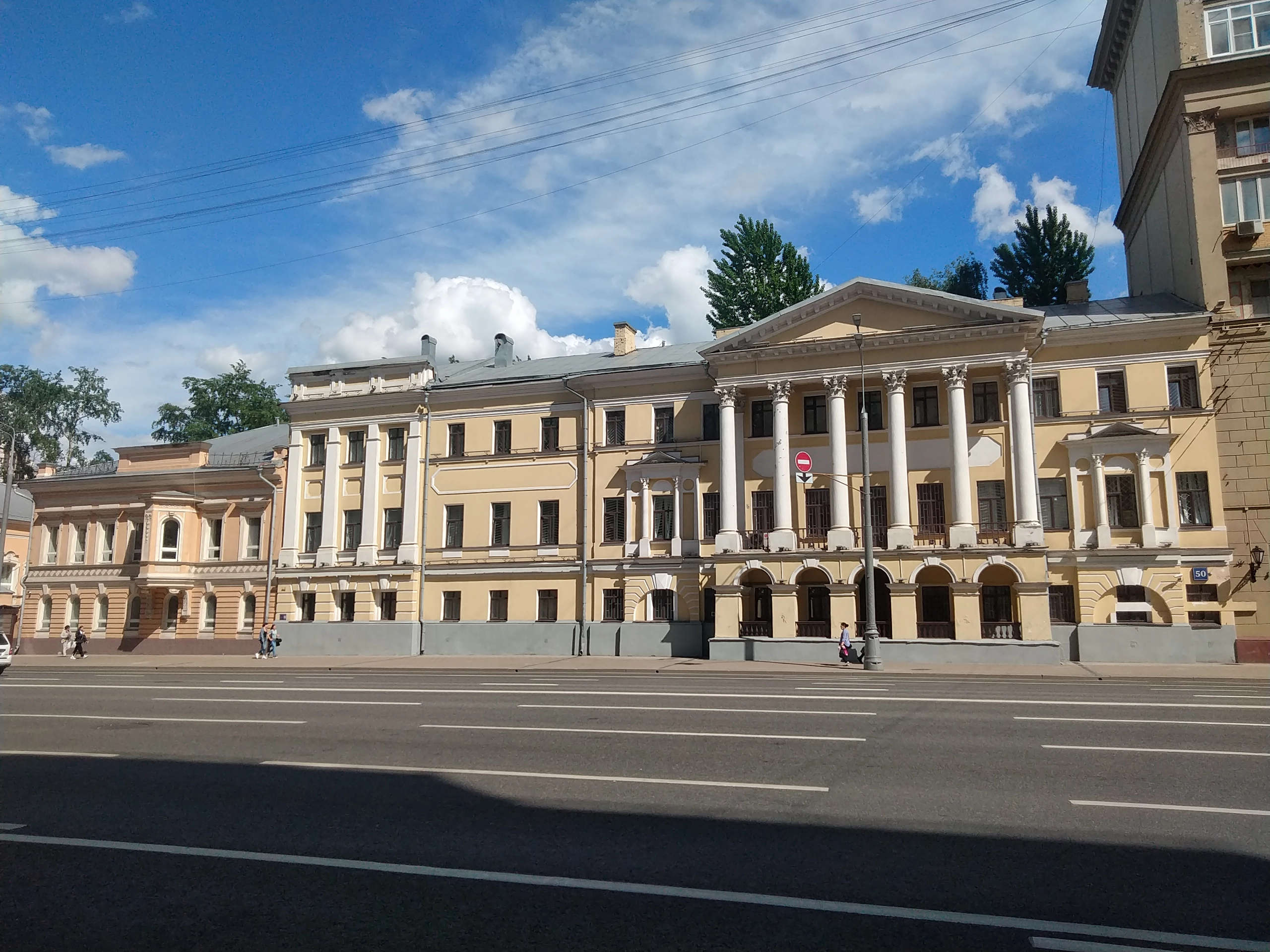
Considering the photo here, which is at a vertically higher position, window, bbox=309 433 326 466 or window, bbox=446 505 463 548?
window, bbox=309 433 326 466

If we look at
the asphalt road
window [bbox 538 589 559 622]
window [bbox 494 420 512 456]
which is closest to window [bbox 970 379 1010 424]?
window [bbox 538 589 559 622]

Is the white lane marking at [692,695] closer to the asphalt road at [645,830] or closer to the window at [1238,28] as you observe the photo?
the asphalt road at [645,830]

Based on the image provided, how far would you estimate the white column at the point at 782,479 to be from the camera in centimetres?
3306

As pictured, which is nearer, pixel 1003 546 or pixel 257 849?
pixel 257 849

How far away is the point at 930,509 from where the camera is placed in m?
32.7

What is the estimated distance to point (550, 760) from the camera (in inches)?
392

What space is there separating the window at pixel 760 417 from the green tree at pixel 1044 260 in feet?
83.0

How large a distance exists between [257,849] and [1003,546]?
28497 mm

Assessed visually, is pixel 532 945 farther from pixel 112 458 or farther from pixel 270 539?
pixel 112 458

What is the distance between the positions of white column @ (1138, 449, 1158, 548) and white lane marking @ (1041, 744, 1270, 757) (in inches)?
890

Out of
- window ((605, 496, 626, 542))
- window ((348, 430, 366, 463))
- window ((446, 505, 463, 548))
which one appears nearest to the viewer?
window ((605, 496, 626, 542))

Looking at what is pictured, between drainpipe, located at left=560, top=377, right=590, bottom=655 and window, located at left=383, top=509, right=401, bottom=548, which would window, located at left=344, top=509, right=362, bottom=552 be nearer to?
window, located at left=383, top=509, right=401, bottom=548

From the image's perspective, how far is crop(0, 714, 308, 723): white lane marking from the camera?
45.2ft

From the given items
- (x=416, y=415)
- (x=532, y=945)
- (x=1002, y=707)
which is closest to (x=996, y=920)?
(x=532, y=945)
